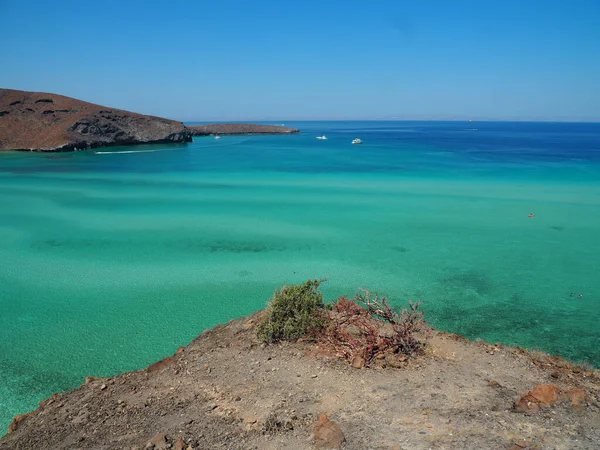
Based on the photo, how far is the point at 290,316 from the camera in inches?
302

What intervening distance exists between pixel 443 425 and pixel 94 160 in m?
44.3

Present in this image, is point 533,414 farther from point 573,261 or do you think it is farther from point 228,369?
point 573,261

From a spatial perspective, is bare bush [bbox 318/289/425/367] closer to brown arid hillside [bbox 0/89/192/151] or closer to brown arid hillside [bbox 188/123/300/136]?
brown arid hillside [bbox 0/89/192/151]

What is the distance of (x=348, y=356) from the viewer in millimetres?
6723

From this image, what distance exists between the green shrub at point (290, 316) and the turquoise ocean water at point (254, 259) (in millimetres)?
2575

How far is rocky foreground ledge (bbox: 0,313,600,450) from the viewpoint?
4.95m

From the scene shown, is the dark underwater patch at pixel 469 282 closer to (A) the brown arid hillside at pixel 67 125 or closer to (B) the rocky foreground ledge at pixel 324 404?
(B) the rocky foreground ledge at pixel 324 404

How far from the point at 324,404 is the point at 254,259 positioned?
8.72 m

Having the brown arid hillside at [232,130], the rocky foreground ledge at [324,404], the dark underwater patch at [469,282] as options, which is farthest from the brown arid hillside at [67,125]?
the rocky foreground ledge at [324,404]

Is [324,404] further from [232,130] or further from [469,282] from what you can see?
[232,130]

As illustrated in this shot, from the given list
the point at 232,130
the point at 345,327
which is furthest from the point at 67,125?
the point at 345,327

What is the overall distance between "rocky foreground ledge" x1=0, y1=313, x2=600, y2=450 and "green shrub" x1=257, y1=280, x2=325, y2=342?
10.2 inches

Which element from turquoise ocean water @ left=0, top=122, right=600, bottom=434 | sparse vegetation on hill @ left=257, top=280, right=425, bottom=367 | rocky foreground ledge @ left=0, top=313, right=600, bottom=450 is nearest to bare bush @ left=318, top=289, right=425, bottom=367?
sparse vegetation on hill @ left=257, top=280, right=425, bottom=367

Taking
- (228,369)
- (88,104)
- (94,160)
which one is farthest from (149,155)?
(228,369)
